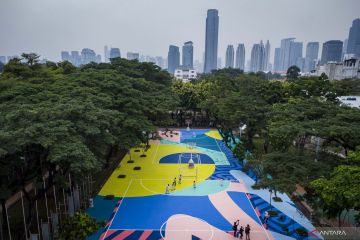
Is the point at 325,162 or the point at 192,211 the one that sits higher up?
the point at 325,162

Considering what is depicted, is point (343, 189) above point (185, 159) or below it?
above

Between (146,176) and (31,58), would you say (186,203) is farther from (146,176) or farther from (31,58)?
(31,58)

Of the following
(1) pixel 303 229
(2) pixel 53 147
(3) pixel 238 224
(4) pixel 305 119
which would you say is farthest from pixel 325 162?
(2) pixel 53 147

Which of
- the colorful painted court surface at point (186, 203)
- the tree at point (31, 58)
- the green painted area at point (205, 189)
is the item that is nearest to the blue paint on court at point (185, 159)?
the colorful painted court surface at point (186, 203)

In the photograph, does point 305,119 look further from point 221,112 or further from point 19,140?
point 19,140

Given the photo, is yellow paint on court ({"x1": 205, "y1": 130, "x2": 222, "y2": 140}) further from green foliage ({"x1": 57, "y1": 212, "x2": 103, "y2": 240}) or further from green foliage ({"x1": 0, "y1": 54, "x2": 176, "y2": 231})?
green foliage ({"x1": 57, "y1": 212, "x2": 103, "y2": 240})

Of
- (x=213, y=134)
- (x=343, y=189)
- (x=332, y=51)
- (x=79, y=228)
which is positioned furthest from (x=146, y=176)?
(x=332, y=51)

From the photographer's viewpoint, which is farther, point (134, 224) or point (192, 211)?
point (192, 211)

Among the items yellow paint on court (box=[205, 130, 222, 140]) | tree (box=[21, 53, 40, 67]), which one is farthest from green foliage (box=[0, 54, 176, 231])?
yellow paint on court (box=[205, 130, 222, 140])
